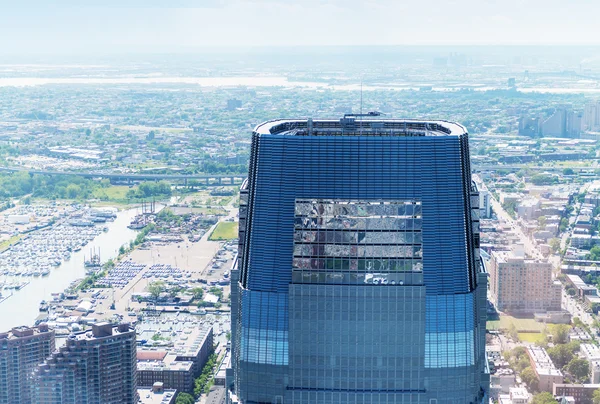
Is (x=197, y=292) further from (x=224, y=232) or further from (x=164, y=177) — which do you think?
(x=164, y=177)

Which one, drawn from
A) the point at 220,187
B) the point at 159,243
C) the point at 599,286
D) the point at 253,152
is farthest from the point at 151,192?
the point at 253,152

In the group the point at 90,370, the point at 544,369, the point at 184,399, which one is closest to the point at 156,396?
the point at 184,399

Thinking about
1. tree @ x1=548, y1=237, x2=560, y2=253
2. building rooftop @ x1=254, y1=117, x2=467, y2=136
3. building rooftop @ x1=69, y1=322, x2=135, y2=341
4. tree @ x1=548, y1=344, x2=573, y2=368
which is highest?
building rooftop @ x1=254, y1=117, x2=467, y2=136

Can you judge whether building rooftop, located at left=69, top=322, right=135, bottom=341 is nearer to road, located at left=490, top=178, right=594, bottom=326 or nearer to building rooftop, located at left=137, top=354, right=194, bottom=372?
building rooftop, located at left=137, top=354, right=194, bottom=372

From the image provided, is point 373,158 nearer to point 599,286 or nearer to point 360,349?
point 360,349

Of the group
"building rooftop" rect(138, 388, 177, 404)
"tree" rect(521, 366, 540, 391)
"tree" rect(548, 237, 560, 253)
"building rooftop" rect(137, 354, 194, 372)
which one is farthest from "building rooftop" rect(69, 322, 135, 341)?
"tree" rect(548, 237, 560, 253)

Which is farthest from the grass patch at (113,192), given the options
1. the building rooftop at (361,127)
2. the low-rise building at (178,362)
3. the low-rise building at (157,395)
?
the building rooftop at (361,127)
